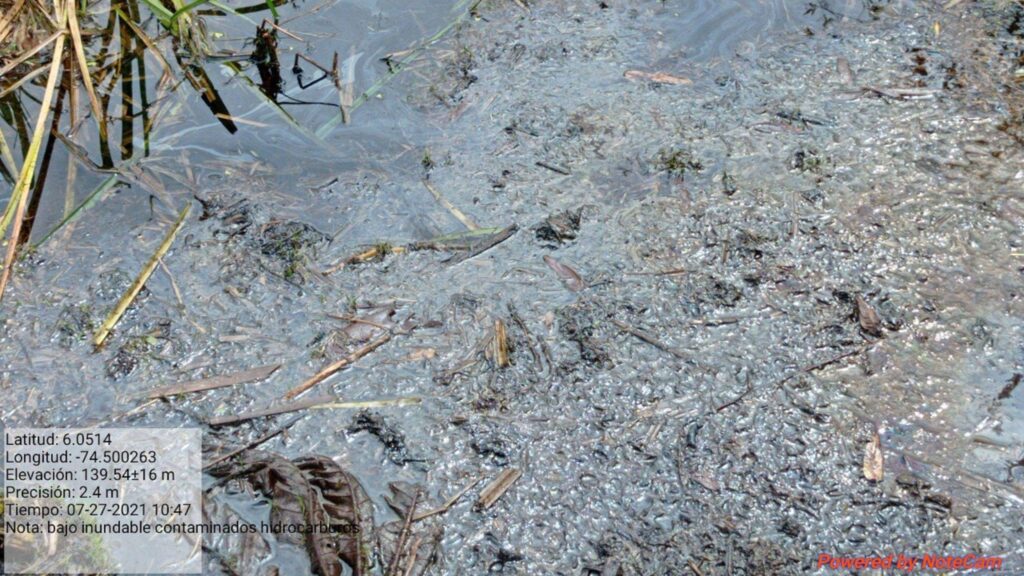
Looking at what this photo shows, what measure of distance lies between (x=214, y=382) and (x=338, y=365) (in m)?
0.37

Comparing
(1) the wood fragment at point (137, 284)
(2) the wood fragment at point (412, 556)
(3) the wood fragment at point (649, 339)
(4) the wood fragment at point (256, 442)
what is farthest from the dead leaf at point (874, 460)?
(1) the wood fragment at point (137, 284)

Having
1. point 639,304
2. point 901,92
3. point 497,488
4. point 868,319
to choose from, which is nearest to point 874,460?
point 868,319

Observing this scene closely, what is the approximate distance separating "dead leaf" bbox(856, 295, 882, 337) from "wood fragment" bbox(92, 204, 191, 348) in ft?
7.54

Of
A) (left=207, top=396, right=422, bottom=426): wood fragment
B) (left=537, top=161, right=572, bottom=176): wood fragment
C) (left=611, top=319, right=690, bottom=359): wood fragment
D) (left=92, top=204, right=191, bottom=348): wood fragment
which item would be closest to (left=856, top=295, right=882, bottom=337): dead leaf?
(left=611, top=319, right=690, bottom=359): wood fragment

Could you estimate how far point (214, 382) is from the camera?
2.47 metres

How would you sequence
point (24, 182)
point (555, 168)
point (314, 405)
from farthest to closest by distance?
point (555, 168) → point (24, 182) → point (314, 405)

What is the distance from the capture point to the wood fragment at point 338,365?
245 cm

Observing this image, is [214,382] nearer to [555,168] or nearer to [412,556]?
[412,556]

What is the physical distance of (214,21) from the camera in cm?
365

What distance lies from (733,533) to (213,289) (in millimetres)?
1774

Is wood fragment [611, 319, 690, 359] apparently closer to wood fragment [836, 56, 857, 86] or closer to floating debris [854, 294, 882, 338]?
floating debris [854, 294, 882, 338]

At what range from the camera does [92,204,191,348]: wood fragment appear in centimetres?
258

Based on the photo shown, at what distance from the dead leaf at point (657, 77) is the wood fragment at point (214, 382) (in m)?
1.89

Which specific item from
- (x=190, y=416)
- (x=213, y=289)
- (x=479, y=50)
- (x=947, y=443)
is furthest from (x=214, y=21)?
(x=947, y=443)
